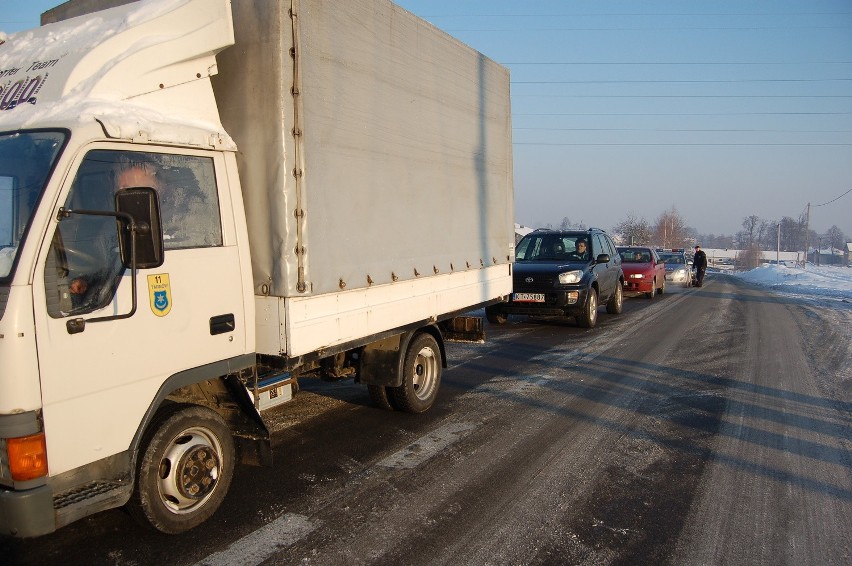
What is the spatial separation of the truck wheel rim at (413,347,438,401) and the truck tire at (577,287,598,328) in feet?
20.1

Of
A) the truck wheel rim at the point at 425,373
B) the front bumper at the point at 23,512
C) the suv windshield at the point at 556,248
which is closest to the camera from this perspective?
the front bumper at the point at 23,512

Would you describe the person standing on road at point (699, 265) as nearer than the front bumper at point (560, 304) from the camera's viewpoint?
No

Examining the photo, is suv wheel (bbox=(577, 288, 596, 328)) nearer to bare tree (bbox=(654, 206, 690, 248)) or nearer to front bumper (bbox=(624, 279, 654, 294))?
front bumper (bbox=(624, 279, 654, 294))

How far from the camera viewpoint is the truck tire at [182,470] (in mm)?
3379

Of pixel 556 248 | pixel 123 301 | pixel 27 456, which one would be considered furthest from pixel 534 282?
pixel 27 456

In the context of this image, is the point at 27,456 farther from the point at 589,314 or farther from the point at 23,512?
the point at 589,314

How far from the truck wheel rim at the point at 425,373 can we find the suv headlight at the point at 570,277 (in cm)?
592

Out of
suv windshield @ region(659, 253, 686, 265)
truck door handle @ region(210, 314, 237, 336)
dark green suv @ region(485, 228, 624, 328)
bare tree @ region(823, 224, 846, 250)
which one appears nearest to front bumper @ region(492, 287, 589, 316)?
dark green suv @ region(485, 228, 624, 328)

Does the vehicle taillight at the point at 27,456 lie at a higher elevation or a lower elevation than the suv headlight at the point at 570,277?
lower

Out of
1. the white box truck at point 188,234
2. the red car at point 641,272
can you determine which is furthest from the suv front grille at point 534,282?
the red car at point 641,272

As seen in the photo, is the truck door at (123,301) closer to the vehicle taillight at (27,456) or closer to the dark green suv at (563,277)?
the vehicle taillight at (27,456)

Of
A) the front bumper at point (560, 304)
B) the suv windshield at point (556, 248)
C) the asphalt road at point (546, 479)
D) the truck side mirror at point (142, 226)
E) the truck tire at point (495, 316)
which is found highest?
the truck side mirror at point (142, 226)

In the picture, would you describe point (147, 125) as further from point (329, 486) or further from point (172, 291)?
point (329, 486)

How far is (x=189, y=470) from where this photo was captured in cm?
362
